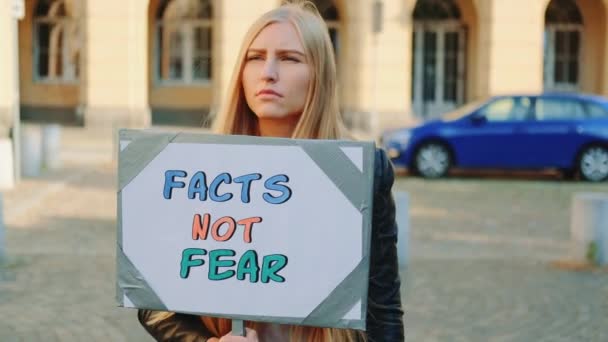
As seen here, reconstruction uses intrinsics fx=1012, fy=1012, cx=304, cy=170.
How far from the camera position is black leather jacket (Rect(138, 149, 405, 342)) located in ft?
8.34

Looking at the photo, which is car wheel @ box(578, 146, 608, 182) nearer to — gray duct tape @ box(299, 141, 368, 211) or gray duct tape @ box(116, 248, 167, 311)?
gray duct tape @ box(299, 141, 368, 211)

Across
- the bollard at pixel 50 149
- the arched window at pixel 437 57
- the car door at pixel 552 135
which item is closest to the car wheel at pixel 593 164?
the car door at pixel 552 135

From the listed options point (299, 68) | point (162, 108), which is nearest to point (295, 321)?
point (299, 68)

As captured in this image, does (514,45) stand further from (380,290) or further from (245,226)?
(245,226)

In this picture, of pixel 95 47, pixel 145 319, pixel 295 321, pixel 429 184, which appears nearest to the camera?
pixel 295 321

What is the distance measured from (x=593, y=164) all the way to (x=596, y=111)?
100cm

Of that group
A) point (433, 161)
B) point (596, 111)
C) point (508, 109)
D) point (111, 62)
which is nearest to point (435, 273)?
point (433, 161)

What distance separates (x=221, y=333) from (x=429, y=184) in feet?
47.1

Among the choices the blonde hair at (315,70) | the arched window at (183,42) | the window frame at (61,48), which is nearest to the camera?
the blonde hair at (315,70)

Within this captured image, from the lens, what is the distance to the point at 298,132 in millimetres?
2553

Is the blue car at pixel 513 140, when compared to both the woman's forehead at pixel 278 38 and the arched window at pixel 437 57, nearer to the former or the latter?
the arched window at pixel 437 57

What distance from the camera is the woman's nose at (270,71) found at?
2535 mm

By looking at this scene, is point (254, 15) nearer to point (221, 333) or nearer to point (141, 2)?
point (141, 2)

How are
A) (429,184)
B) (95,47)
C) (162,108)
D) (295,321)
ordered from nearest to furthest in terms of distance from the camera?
(295,321) → (429,184) → (95,47) → (162,108)
